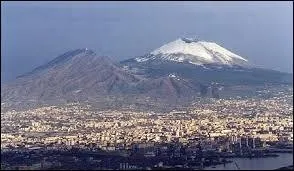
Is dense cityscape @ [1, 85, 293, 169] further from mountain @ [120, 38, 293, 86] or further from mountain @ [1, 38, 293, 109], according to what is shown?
mountain @ [120, 38, 293, 86]

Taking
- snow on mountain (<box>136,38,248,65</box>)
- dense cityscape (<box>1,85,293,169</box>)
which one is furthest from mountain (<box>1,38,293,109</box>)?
dense cityscape (<box>1,85,293,169</box>)

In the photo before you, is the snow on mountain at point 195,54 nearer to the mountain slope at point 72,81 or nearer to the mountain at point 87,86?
the mountain slope at point 72,81

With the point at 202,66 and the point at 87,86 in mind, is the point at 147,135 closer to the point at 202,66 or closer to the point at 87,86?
the point at 87,86

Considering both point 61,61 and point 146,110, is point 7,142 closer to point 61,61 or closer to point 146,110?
point 146,110

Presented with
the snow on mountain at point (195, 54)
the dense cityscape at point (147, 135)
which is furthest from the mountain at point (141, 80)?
the dense cityscape at point (147, 135)

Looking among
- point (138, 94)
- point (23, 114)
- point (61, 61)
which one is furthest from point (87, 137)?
point (61, 61)

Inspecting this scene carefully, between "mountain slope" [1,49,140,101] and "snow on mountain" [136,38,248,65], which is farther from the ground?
"snow on mountain" [136,38,248,65]

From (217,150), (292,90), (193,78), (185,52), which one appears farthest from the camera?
(185,52)
